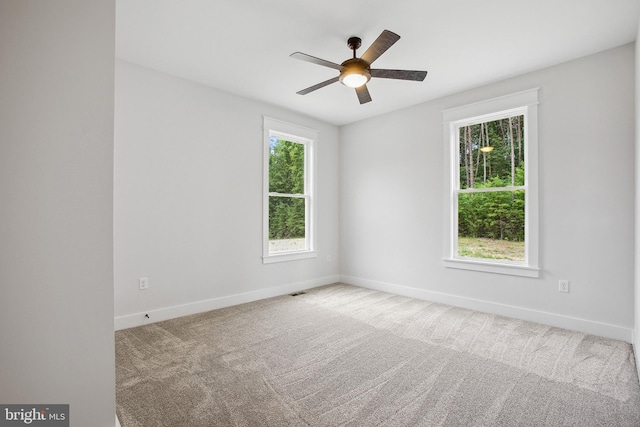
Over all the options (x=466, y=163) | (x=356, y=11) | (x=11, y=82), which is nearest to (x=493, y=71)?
(x=466, y=163)

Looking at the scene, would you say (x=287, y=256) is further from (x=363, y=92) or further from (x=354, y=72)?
(x=354, y=72)

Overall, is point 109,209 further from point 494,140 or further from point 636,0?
point 494,140

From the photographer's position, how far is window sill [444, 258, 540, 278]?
3.39 meters

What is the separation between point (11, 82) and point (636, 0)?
3798 millimetres

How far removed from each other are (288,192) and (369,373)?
2.99 meters

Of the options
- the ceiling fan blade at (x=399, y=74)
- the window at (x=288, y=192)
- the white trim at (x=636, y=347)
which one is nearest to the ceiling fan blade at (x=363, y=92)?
the ceiling fan blade at (x=399, y=74)

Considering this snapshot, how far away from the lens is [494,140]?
3.78m

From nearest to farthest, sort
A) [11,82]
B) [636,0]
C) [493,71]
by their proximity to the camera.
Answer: [11,82] < [636,0] < [493,71]

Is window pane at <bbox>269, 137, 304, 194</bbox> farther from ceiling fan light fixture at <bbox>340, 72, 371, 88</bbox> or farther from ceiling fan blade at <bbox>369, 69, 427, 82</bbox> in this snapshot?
ceiling fan blade at <bbox>369, 69, 427, 82</bbox>

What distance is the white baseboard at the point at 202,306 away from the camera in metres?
3.18

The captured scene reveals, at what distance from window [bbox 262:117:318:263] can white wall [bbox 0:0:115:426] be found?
2847 mm

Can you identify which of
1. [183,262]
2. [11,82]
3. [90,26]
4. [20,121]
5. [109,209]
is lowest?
[183,262]

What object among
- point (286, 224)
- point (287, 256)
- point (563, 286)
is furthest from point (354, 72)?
point (563, 286)

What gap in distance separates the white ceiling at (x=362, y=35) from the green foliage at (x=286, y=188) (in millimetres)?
1159
